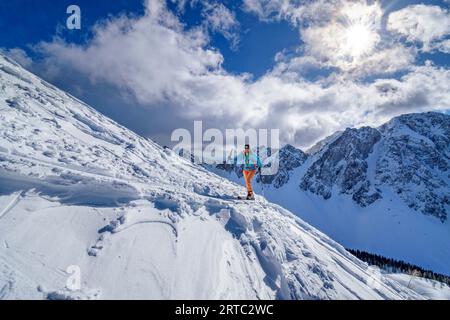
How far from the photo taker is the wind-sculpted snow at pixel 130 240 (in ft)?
19.0

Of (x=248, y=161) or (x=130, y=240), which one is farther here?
(x=248, y=161)

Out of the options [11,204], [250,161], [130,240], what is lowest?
[130,240]

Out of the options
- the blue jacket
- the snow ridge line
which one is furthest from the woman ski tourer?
the snow ridge line

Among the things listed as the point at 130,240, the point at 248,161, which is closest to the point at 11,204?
the point at 130,240

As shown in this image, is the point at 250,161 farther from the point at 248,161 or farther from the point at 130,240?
the point at 130,240

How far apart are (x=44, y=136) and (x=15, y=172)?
3.45m

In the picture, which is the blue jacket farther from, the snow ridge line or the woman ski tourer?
the snow ridge line

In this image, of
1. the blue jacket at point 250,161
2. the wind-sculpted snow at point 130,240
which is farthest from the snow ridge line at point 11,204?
the blue jacket at point 250,161

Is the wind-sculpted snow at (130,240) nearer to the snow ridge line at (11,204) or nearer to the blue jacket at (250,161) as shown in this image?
the snow ridge line at (11,204)

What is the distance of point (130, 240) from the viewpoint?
685 centimetres

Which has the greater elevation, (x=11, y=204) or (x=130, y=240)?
(x=11, y=204)
